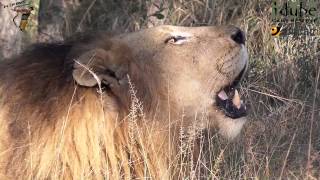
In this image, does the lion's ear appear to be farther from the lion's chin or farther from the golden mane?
the lion's chin

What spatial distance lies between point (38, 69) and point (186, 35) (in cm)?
71

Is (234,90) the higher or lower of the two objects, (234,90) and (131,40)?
the lower

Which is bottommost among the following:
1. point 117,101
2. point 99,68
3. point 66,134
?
point 66,134

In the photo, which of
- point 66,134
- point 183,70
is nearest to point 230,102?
point 183,70

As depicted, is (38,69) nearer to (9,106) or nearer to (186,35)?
(9,106)

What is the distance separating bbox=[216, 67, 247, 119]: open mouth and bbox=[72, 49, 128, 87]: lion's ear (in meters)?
0.52

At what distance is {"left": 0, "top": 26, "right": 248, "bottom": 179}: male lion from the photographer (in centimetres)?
317

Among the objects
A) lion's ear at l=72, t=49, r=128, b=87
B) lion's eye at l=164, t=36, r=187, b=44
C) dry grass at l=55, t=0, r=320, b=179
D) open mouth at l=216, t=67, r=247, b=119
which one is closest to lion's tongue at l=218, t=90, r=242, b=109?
open mouth at l=216, t=67, r=247, b=119

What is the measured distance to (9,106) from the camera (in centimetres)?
327

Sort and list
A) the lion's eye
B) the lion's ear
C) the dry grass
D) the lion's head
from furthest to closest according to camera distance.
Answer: the dry grass, the lion's eye, the lion's head, the lion's ear

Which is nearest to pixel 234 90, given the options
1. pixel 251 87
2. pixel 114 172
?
pixel 114 172

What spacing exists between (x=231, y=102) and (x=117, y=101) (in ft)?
2.02

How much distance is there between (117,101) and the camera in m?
3.28

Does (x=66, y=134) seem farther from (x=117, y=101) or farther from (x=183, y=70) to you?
(x=183, y=70)
